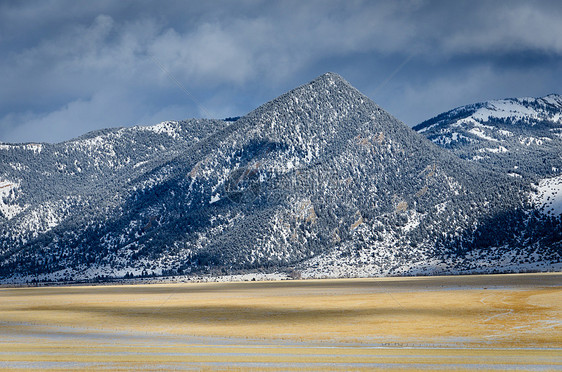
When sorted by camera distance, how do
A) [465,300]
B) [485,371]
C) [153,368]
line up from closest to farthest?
[485,371], [153,368], [465,300]

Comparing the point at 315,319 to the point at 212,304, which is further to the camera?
the point at 212,304

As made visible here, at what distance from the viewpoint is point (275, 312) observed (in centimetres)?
8006

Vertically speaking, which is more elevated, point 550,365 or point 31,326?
point 31,326

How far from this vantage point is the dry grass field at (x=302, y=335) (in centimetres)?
4256

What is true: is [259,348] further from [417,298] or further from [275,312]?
[417,298]

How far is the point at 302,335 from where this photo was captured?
2265 inches

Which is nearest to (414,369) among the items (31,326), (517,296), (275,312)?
(275,312)

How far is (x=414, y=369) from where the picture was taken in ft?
129

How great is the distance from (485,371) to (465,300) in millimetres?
49322

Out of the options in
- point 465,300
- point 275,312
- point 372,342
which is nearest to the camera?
point 372,342

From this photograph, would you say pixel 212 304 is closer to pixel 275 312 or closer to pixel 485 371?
pixel 275 312

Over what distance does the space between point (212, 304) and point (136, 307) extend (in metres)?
10.8

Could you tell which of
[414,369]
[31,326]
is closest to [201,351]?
[414,369]

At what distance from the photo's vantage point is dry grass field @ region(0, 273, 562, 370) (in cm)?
4256
